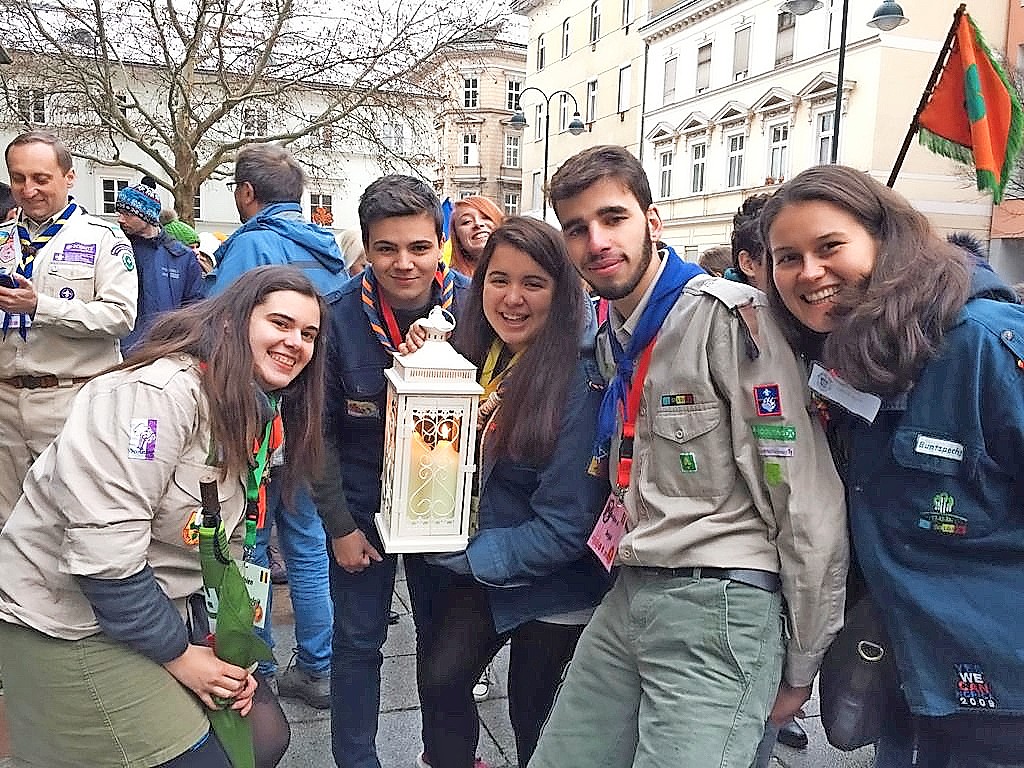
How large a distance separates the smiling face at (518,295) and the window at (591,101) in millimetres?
35239

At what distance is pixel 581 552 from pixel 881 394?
90 cm

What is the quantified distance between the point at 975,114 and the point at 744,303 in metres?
1.30

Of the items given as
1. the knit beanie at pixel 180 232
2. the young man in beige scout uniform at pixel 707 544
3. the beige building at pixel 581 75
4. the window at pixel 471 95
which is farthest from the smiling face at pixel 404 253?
the window at pixel 471 95

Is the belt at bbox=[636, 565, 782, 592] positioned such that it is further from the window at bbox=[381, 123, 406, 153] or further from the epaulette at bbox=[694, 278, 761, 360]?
the window at bbox=[381, 123, 406, 153]

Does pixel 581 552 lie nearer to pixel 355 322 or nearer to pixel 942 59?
pixel 355 322

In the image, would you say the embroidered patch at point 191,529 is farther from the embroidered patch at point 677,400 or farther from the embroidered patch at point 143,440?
the embroidered patch at point 677,400

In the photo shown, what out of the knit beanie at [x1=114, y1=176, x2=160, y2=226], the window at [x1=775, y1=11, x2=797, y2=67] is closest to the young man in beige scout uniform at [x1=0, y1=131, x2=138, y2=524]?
the knit beanie at [x1=114, y1=176, x2=160, y2=226]

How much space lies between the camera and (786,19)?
24.4 metres

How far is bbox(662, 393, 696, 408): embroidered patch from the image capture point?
1.78 metres

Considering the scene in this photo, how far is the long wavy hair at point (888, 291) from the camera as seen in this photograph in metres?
1.54

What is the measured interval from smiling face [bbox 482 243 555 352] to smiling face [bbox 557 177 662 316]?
0.79 feet

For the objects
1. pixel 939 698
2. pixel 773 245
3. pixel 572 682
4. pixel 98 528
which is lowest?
pixel 572 682

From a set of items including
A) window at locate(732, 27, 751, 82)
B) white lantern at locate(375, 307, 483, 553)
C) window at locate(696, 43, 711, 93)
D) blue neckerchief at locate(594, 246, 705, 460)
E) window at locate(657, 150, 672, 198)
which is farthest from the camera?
window at locate(657, 150, 672, 198)

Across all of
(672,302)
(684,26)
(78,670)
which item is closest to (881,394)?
(672,302)
